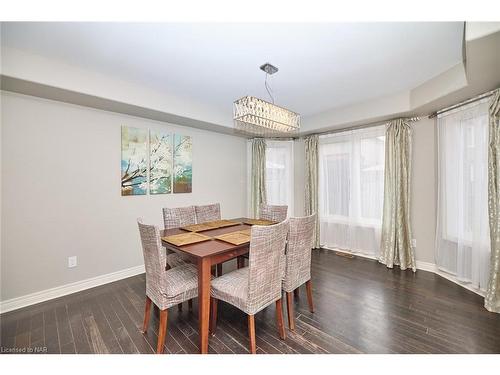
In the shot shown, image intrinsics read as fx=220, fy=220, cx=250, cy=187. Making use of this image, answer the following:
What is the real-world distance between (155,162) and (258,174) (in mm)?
2100

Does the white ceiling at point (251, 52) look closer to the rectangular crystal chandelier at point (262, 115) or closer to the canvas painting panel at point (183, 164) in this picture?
the rectangular crystal chandelier at point (262, 115)

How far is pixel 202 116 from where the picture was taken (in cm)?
351

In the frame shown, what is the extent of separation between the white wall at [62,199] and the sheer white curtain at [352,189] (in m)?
2.99

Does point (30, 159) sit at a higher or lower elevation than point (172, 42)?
lower

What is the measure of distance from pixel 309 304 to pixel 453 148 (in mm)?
2700

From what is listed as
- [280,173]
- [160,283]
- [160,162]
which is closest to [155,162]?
[160,162]

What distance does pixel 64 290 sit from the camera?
2.58 m

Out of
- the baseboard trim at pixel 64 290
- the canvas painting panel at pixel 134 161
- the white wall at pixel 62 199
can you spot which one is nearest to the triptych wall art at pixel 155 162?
the canvas painting panel at pixel 134 161

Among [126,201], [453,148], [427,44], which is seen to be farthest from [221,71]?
[453,148]

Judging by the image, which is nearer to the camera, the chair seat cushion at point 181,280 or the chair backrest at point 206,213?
the chair seat cushion at point 181,280

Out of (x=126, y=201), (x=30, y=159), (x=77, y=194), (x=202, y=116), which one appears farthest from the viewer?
(x=202, y=116)

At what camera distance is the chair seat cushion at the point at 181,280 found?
5.59 feet

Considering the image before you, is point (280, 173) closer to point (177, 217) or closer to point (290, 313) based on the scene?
point (177, 217)

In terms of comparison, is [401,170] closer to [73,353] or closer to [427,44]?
[427,44]
